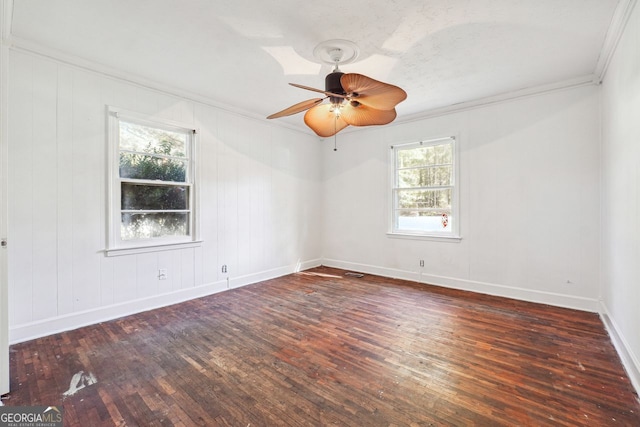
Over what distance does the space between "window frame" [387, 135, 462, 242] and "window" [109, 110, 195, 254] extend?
316cm

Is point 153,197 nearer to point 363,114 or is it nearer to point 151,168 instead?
point 151,168

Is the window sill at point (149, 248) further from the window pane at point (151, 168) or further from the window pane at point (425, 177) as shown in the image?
the window pane at point (425, 177)

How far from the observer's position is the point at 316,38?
2.54 m

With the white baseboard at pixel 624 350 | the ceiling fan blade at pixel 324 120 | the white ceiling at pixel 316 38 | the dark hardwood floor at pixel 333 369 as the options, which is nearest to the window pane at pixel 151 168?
the white ceiling at pixel 316 38

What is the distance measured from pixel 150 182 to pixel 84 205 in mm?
700

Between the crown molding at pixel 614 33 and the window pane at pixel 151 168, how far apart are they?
177 inches

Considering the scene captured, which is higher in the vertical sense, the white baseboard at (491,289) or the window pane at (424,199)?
the window pane at (424,199)

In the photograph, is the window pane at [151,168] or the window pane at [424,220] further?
the window pane at [424,220]

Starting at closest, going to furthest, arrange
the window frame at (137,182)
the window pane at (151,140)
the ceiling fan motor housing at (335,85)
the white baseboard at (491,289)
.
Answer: the ceiling fan motor housing at (335,85) < the window frame at (137,182) < the window pane at (151,140) < the white baseboard at (491,289)

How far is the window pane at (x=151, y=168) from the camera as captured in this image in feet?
11.0

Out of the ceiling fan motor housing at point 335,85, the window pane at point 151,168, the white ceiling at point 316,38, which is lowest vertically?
the window pane at point 151,168

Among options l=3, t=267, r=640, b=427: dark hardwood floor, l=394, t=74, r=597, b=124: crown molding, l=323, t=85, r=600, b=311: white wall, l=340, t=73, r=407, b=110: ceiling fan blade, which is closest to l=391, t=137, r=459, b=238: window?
l=323, t=85, r=600, b=311: white wall

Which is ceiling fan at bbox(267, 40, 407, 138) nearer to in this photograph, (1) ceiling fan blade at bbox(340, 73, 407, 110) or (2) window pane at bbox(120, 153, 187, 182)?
(1) ceiling fan blade at bbox(340, 73, 407, 110)

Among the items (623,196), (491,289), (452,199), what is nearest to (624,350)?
(623,196)
